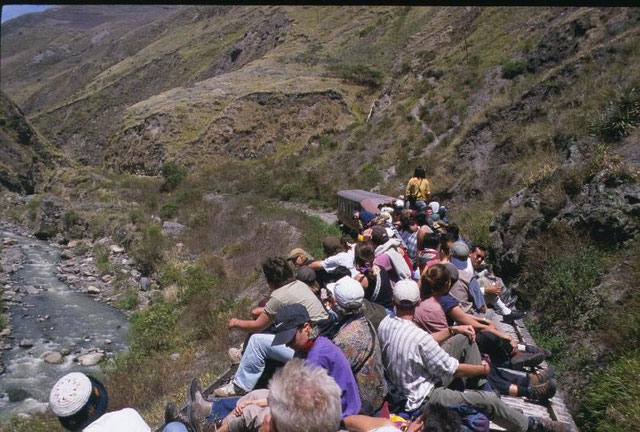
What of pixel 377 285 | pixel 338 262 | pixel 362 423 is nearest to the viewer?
pixel 362 423

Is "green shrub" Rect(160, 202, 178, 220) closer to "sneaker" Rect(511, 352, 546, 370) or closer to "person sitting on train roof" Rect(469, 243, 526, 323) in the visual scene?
"person sitting on train roof" Rect(469, 243, 526, 323)

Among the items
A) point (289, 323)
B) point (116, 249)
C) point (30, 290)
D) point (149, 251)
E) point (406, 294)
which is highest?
point (289, 323)

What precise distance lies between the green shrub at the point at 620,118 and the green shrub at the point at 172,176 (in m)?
30.5

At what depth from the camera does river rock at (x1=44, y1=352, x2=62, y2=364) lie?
13430mm

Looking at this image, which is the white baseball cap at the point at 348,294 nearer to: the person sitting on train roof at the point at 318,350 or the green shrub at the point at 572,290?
the person sitting on train roof at the point at 318,350

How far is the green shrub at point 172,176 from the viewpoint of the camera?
36406 millimetres

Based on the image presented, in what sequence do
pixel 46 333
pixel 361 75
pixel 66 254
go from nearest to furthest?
pixel 46 333 < pixel 66 254 < pixel 361 75

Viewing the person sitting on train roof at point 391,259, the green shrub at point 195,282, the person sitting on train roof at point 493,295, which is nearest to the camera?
the person sitting on train roof at point 391,259

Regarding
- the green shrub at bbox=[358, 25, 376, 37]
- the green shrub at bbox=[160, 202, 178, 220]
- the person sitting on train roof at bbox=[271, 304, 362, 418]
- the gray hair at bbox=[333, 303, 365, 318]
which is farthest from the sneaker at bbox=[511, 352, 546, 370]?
the green shrub at bbox=[358, 25, 376, 37]

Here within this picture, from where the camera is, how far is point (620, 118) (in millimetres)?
10117

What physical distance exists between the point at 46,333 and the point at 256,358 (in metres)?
12.9

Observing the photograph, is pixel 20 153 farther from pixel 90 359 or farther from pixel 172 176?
pixel 90 359

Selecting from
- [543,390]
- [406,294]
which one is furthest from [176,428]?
[543,390]

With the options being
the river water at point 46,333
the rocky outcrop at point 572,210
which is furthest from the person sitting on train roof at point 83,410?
the river water at point 46,333
